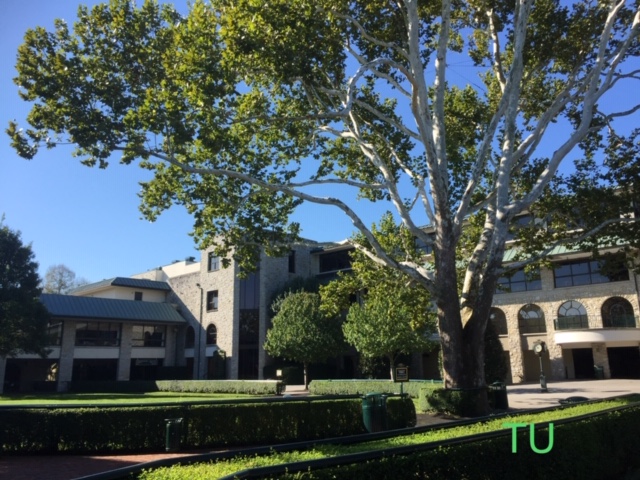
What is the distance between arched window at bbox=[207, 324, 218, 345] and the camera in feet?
147

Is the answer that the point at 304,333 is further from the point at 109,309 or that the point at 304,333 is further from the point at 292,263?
the point at 109,309

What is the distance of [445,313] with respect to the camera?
15.1 meters

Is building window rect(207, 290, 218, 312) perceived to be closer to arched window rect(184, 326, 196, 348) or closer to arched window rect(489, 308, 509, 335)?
arched window rect(184, 326, 196, 348)

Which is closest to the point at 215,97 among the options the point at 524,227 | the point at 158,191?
the point at 158,191

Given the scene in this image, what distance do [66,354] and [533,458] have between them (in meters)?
41.7

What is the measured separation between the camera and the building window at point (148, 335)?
46.7 meters

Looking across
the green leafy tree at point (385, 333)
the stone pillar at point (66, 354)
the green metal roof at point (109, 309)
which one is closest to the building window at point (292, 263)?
the green metal roof at point (109, 309)

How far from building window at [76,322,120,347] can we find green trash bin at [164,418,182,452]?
3437 centimetres

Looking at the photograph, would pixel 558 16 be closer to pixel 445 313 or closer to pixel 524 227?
pixel 524 227

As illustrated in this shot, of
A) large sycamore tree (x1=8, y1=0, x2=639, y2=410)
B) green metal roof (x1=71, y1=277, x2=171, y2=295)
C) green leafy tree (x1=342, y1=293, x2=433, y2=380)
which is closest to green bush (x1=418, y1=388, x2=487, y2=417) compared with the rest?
large sycamore tree (x1=8, y1=0, x2=639, y2=410)

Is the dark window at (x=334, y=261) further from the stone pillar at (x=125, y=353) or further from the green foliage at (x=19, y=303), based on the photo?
the green foliage at (x=19, y=303)

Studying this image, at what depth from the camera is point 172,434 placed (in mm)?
12430

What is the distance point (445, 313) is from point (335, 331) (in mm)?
23985

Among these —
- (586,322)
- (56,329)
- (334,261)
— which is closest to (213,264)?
(334,261)
